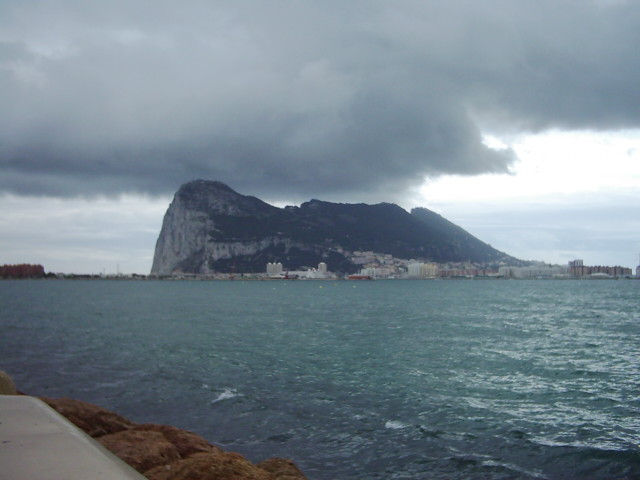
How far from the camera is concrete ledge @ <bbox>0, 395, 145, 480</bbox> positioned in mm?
5082

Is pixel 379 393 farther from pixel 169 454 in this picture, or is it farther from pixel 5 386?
pixel 5 386

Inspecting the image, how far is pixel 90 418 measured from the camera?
1241cm

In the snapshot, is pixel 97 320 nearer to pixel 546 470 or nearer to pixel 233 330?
pixel 233 330

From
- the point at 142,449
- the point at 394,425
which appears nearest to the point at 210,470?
the point at 142,449

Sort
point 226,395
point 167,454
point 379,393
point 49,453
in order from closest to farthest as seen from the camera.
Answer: point 49,453, point 167,454, point 226,395, point 379,393

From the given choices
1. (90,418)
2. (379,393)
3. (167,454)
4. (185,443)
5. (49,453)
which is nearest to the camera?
(49,453)

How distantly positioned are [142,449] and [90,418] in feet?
12.0

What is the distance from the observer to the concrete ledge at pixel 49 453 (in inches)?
200

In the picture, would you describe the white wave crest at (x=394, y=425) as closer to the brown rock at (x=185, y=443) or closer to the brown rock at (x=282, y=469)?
the brown rock at (x=282, y=469)

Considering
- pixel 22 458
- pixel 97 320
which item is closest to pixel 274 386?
pixel 22 458

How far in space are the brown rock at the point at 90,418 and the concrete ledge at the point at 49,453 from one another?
5.19 m

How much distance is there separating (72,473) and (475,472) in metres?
10.5

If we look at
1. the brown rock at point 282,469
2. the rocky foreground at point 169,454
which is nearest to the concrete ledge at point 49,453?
the rocky foreground at point 169,454

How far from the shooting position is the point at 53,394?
2188 cm
